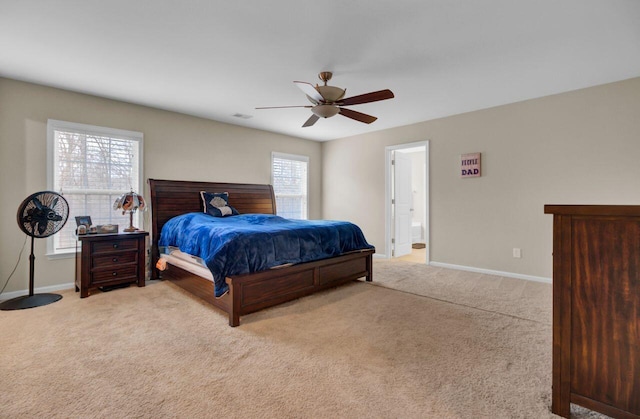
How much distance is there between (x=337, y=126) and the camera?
5.34 metres

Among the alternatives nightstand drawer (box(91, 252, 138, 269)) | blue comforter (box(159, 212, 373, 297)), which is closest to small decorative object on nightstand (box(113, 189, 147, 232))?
nightstand drawer (box(91, 252, 138, 269))

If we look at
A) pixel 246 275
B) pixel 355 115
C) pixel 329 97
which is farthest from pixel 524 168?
pixel 246 275

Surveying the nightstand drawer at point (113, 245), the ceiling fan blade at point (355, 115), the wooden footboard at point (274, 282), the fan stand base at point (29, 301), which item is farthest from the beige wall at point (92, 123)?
the ceiling fan blade at point (355, 115)

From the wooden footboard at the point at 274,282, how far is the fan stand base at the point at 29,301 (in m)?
1.15

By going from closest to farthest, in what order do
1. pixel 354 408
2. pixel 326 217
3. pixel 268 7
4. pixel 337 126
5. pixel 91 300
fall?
1. pixel 354 408
2. pixel 268 7
3. pixel 91 300
4. pixel 337 126
5. pixel 326 217

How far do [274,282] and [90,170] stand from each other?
9.52ft

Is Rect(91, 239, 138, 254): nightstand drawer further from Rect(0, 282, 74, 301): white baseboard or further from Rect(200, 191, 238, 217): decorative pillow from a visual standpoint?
Rect(200, 191, 238, 217): decorative pillow

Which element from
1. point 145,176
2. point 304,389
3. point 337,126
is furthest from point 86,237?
point 337,126

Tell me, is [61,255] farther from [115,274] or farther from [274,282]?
[274,282]

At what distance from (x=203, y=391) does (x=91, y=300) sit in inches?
93.3

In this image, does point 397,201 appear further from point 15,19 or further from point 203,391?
point 15,19

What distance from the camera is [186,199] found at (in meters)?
4.50

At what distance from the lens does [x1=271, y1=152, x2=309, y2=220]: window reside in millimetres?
5941

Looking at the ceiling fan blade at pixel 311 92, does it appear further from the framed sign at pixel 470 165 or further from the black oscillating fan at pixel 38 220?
the black oscillating fan at pixel 38 220
